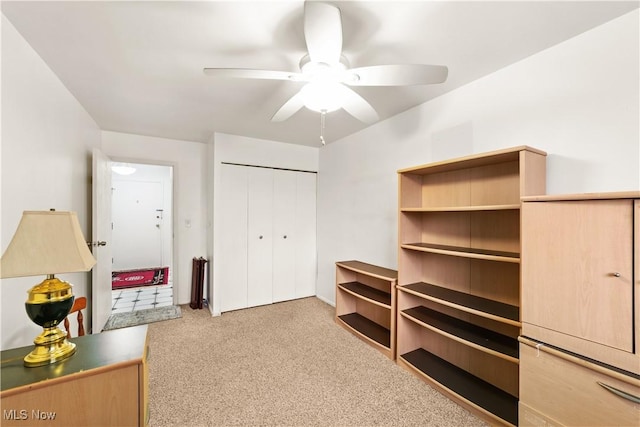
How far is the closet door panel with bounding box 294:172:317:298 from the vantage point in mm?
4055

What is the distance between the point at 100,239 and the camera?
2707mm

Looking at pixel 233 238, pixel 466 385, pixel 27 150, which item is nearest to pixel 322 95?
pixel 27 150

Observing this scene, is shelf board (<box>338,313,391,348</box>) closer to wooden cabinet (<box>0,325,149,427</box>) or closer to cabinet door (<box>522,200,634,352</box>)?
cabinet door (<box>522,200,634,352</box>)

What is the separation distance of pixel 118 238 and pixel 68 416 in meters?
5.73

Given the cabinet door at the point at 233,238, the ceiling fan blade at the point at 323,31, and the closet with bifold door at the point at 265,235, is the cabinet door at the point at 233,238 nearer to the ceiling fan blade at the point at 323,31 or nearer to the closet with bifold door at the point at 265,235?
the closet with bifold door at the point at 265,235

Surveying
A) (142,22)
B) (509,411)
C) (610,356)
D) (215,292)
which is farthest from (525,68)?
(215,292)

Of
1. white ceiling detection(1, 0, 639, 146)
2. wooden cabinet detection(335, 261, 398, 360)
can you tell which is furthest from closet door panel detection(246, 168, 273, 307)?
white ceiling detection(1, 0, 639, 146)

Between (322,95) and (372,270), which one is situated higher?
(322,95)

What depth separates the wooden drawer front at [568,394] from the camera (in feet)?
3.62

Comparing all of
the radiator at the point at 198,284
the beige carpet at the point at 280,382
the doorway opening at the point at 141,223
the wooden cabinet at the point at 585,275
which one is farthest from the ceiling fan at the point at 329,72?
Answer: the doorway opening at the point at 141,223

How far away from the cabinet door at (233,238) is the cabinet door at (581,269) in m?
3.12

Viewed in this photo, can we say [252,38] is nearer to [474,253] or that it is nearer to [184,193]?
[474,253]

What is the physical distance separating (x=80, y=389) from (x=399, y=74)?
6.50 ft

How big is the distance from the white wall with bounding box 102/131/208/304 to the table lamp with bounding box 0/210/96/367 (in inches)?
108
